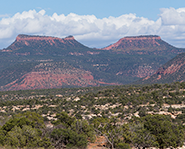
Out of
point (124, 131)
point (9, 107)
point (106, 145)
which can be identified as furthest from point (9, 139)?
point (9, 107)

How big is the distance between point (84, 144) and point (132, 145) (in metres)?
5.92

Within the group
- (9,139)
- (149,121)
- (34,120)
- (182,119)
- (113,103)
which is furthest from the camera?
(113,103)

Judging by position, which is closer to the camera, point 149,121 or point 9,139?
point 9,139

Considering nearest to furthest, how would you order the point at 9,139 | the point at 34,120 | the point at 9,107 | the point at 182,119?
the point at 9,139, the point at 34,120, the point at 182,119, the point at 9,107

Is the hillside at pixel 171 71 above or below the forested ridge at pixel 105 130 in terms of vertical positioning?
below

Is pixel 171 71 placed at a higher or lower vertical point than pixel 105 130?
lower

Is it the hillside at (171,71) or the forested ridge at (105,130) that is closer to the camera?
the forested ridge at (105,130)

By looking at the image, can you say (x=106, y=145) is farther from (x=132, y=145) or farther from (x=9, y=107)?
(x=9, y=107)

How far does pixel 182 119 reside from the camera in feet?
136

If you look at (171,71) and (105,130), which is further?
(171,71)

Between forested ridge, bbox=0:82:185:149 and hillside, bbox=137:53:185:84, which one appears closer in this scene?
forested ridge, bbox=0:82:185:149

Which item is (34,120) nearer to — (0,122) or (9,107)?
(0,122)

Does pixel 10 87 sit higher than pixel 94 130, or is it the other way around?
pixel 94 130

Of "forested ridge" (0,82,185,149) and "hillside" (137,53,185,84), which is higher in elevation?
"forested ridge" (0,82,185,149)
